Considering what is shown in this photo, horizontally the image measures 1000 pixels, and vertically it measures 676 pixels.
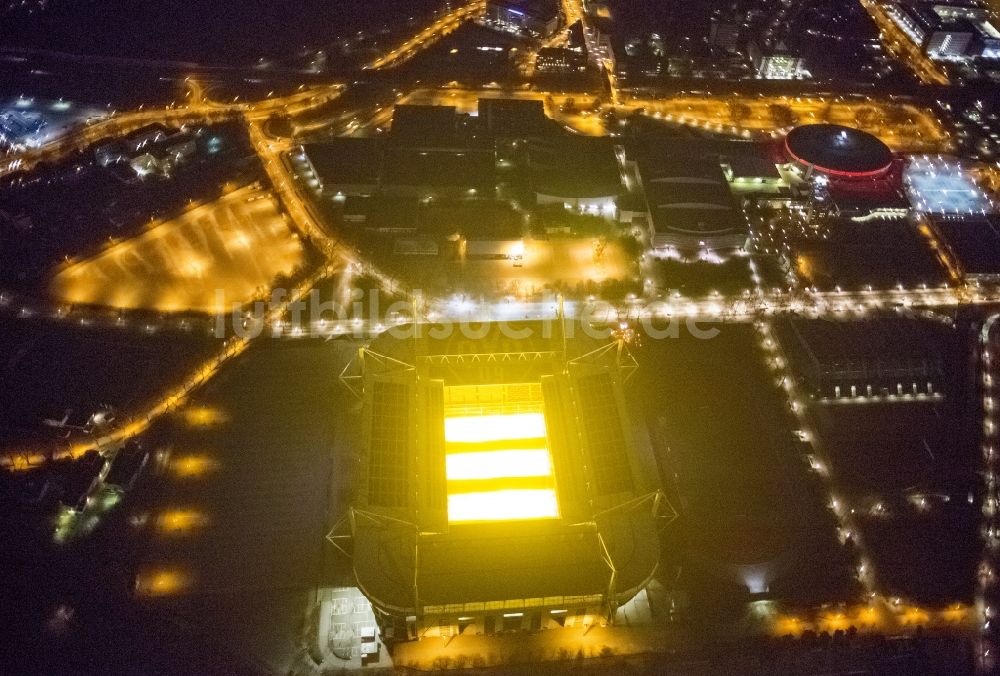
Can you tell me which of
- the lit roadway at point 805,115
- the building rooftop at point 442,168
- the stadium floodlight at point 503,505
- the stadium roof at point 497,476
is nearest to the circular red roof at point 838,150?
the lit roadway at point 805,115

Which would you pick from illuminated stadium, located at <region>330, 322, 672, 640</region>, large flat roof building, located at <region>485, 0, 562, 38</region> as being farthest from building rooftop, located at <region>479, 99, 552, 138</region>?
illuminated stadium, located at <region>330, 322, 672, 640</region>

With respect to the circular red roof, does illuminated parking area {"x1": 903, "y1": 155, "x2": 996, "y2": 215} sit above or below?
below

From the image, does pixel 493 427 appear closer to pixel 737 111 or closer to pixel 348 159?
pixel 348 159

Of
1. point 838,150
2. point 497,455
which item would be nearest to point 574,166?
point 838,150

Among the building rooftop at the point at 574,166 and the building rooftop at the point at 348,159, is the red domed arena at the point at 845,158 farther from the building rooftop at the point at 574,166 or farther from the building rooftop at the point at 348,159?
the building rooftop at the point at 348,159

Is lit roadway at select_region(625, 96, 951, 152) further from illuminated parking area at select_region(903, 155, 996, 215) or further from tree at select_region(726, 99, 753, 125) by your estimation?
illuminated parking area at select_region(903, 155, 996, 215)

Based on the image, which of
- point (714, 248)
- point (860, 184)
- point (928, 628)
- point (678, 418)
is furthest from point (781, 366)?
point (860, 184)
